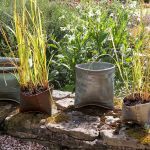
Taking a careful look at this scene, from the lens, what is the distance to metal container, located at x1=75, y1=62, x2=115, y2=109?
306cm

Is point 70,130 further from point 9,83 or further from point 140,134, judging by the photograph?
point 9,83

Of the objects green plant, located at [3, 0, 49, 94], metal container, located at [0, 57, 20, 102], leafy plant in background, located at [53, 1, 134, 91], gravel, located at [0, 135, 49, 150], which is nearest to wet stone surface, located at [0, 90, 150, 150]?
gravel, located at [0, 135, 49, 150]

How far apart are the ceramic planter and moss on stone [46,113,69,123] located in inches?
19.3

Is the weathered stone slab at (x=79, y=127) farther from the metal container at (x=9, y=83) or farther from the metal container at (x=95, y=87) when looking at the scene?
the metal container at (x=9, y=83)

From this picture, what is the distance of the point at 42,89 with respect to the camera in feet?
10.4

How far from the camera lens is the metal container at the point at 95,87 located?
10.0ft

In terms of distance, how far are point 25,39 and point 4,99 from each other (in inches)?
23.6

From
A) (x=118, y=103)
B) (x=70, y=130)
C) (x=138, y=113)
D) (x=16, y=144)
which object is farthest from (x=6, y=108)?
(x=138, y=113)

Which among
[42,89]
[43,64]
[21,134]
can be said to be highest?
[43,64]

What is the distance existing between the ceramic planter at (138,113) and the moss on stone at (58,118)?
49 cm

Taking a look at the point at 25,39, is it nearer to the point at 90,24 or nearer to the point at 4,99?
the point at 4,99

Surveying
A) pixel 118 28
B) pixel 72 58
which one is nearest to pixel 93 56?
pixel 72 58

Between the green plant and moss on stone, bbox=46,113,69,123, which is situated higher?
the green plant

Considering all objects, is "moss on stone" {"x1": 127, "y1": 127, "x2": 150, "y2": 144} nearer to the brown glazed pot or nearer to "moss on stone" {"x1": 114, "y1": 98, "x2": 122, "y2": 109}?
"moss on stone" {"x1": 114, "y1": 98, "x2": 122, "y2": 109}
